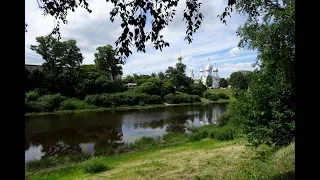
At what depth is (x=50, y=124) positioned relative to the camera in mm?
33156

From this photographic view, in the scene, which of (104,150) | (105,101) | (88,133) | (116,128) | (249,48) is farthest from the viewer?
(105,101)

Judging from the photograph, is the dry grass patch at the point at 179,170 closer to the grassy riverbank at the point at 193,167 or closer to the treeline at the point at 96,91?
the grassy riverbank at the point at 193,167

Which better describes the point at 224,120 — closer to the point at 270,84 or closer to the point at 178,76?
the point at 270,84

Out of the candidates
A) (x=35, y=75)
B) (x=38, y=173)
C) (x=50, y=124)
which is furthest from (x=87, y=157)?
(x=35, y=75)

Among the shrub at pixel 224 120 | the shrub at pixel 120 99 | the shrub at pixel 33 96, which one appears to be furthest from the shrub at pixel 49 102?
the shrub at pixel 224 120

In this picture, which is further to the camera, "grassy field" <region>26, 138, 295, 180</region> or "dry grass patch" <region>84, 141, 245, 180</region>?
"dry grass patch" <region>84, 141, 245, 180</region>

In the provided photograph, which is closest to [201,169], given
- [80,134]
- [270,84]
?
[270,84]

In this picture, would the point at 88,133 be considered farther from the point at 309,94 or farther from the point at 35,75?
the point at 309,94

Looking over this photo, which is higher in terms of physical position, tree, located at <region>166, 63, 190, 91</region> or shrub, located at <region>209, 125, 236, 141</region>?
tree, located at <region>166, 63, 190, 91</region>

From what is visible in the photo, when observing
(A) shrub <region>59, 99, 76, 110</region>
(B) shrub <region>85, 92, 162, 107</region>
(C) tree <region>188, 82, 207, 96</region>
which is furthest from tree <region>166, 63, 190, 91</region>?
(A) shrub <region>59, 99, 76, 110</region>

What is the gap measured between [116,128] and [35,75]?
15599 mm

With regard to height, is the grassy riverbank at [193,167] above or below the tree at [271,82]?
below

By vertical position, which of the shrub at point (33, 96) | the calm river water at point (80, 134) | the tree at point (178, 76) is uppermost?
the tree at point (178, 76)

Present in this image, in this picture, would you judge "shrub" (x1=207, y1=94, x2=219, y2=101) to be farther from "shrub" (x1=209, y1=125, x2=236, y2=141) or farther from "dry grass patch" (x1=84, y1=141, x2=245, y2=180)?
"dry grass patch" (x1=84, y1=141, x2=245, y2=180)
